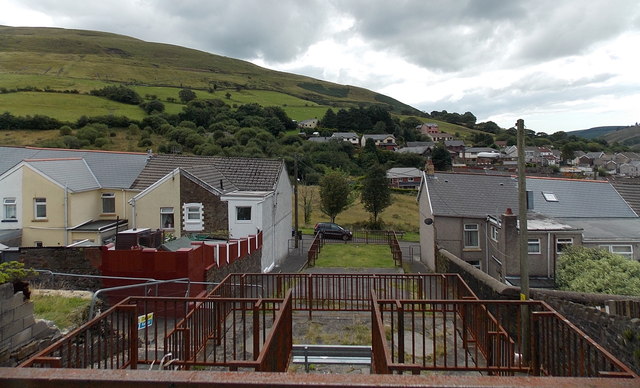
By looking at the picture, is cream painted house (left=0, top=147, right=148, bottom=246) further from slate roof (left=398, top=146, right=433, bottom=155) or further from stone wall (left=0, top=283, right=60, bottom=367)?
slate roof (left=398, top=146, right=433, bottom=155)

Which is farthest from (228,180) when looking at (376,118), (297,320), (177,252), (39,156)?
(376,118)

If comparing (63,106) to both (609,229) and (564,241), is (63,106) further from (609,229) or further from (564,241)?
(609,229)

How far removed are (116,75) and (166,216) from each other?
114608 mm

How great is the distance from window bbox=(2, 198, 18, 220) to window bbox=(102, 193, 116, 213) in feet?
14.2

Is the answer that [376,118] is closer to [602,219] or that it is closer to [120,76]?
[120,76]

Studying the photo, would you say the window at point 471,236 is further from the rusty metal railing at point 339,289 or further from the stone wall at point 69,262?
the stone wall at point 69,262

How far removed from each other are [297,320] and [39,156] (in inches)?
1069

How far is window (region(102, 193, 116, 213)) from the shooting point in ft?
80.9

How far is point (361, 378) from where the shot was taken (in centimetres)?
166

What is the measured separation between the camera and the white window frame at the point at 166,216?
21.6m

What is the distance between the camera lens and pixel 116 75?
11812 centimetres

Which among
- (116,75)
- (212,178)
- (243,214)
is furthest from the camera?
(116,75)

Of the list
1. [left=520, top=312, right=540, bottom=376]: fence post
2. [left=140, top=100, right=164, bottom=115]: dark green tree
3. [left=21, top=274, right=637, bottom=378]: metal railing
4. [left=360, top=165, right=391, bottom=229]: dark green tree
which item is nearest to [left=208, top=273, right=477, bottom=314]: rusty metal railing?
[left=21, top=274, right=637, bottom=378]: metal railing

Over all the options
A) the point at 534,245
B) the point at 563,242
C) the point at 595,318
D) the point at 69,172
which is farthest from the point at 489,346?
the point at 69,172
